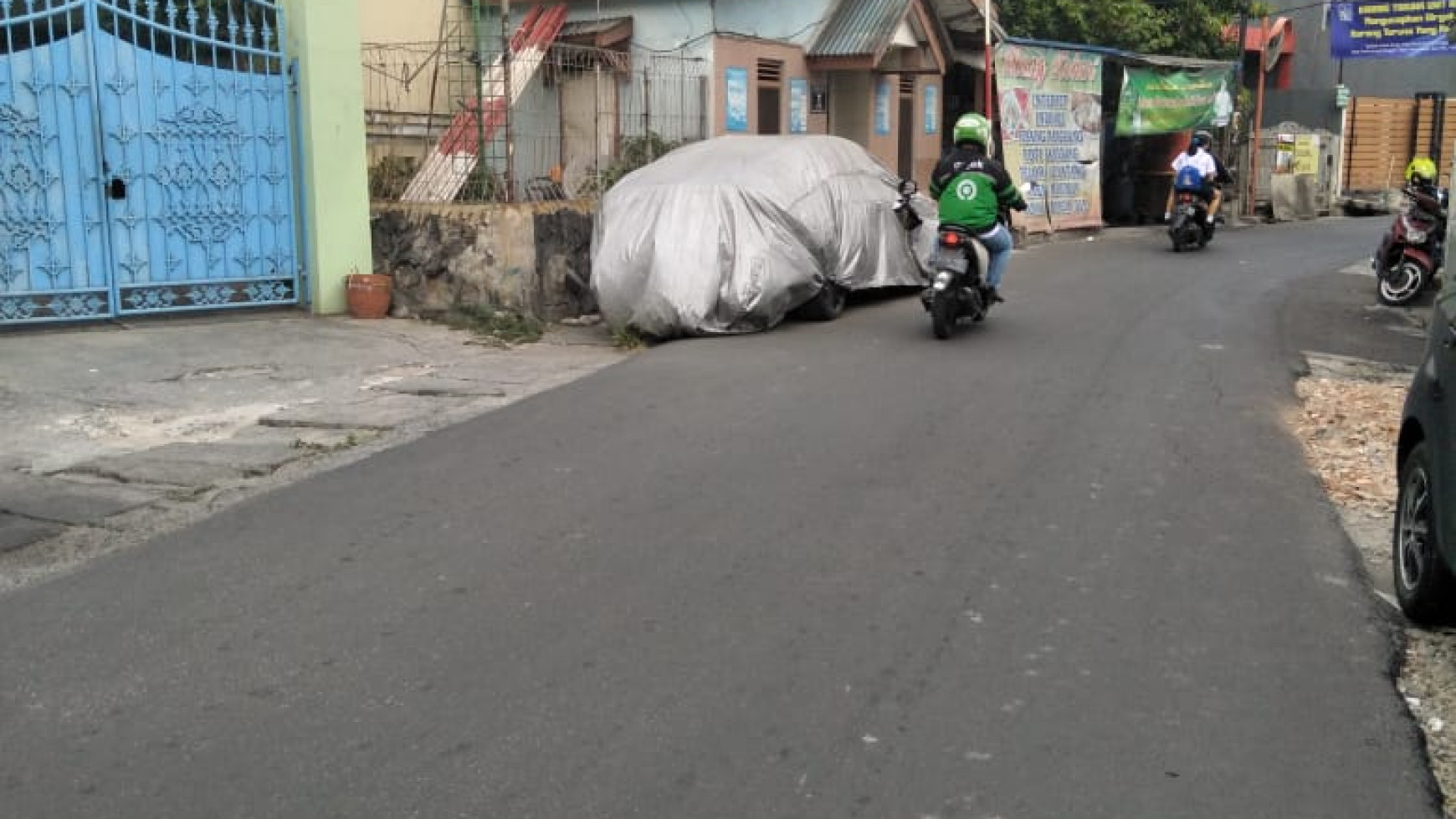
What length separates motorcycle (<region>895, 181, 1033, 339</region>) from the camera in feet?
34.4

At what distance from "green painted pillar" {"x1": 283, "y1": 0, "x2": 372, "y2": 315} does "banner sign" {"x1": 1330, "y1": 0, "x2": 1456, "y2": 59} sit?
63.1 ft

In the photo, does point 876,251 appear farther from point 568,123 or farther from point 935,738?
point 935,738

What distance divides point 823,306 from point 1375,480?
5.88m

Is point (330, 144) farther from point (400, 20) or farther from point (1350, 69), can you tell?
point (1350, 69)

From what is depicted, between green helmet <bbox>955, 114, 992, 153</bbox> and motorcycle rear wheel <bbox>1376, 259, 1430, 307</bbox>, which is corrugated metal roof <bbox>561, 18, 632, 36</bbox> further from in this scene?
motorcycle rear wheel <bbox>1376, 259, 1430, 307</bbox>

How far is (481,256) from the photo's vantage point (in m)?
12.2

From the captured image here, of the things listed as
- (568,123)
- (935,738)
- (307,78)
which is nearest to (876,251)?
(568,123)

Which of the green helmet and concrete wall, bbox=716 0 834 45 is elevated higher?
concrete wall, bbox=716 0 834 45

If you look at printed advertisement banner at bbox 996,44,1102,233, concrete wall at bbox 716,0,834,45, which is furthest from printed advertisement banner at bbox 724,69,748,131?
printed advertisement banner at bbox 996,44,1102,233

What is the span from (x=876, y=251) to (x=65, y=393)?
7377mm

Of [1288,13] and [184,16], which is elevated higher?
[1288,13]

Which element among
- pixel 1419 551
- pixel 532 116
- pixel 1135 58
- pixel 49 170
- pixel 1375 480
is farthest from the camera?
pixel 1135 58

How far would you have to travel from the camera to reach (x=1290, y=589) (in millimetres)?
5082

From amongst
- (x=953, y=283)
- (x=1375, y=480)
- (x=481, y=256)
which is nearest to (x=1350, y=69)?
(x=953, y=283)
